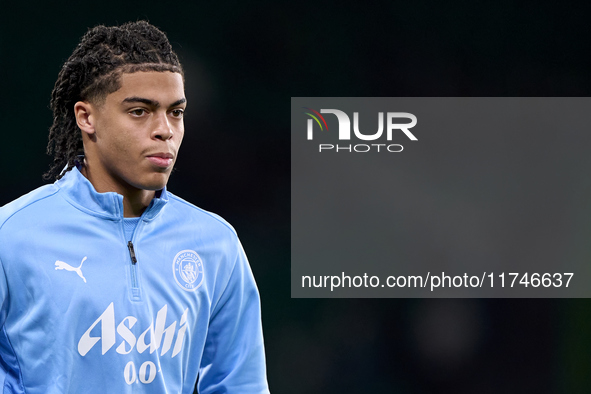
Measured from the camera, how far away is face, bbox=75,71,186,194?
5.60ft

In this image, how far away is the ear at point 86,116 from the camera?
1764mm

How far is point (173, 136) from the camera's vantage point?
174 cm


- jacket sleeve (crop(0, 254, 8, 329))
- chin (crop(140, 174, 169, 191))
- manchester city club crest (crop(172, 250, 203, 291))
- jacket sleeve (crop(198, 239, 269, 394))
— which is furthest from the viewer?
jacket sleeve (crop(198, 239, 269, 394))

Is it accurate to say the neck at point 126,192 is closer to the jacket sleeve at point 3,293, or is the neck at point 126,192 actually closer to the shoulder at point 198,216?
the shoulder at point 198,216

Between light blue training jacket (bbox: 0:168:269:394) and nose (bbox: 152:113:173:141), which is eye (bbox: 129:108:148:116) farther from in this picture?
light blue training jacket (bbox: 0:168:269:394)

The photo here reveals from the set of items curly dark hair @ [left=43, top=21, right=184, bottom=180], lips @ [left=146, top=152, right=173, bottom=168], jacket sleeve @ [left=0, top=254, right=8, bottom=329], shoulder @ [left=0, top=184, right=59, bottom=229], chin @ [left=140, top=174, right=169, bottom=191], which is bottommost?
jacket sleeve @ [left=0, top=254, right=8, bottom=329]

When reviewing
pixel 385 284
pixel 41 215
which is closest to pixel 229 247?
pixel 41 215

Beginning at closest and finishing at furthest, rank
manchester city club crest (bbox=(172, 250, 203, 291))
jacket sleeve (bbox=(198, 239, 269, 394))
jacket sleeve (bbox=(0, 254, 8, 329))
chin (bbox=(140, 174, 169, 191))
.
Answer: jacket sleeve (bbox=(0, 254, 8, 329)) → chin (bbox=(140, 174, 169, 191)) → manchester city club crest (bbox=(172, 250, 203, 291)) → jacket sleeve (bbox=(198, 239, 269, 394))

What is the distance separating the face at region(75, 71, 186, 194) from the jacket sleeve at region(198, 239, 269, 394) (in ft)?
1.29

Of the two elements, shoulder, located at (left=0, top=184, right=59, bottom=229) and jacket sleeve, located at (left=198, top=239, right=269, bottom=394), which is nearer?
shoulder, located at (left=0, top=184, right=59, bottom=229)

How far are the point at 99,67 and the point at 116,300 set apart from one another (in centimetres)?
57

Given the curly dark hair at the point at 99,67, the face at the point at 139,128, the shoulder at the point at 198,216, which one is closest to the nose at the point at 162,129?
the face at the point at 139,128

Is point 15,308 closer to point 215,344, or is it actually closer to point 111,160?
point 111,160

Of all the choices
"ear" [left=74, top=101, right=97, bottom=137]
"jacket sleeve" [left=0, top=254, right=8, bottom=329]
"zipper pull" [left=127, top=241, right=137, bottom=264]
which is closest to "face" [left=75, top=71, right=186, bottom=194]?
"ear" [left=74, top=101, right=97, bottom=137]
